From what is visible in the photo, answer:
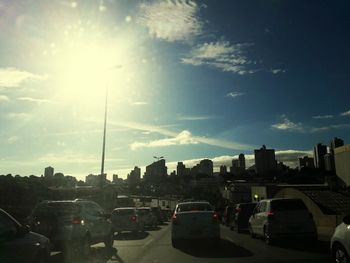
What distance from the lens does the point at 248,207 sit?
28.4 meters

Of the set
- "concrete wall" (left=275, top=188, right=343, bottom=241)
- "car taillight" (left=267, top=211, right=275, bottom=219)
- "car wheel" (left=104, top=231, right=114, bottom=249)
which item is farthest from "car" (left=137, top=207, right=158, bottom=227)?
"car taillight" (left=267, top=211, right=275, bottom=219)

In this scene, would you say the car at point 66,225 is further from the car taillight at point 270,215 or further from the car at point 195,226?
the car taillight at point 270,215

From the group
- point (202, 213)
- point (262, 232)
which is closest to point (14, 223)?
point (202, 213)

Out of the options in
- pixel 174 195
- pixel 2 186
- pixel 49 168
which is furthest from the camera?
pixel 174 195

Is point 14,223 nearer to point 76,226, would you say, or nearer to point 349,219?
point 76,226

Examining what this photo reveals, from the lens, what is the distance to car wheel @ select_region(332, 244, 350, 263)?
1002 centimetres

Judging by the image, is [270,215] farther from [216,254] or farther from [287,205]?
[216,254]

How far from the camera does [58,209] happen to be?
47.6ft

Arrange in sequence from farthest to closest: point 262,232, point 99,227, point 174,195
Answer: point 174,195
point 262,232
point 99,227

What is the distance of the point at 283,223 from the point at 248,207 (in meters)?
A: 10.2

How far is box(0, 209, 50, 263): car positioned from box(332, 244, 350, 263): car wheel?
6.14 m

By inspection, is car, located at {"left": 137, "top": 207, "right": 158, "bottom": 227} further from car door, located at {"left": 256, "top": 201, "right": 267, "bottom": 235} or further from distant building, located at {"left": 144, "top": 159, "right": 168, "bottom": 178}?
distant building, located at {"left": 144, "top": 159, "right": 168, "bottom": 178}

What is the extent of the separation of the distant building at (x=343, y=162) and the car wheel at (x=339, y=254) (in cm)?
3382

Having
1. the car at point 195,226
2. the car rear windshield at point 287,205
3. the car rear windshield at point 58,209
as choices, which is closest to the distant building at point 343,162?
the car rear windshield at point 287,205
